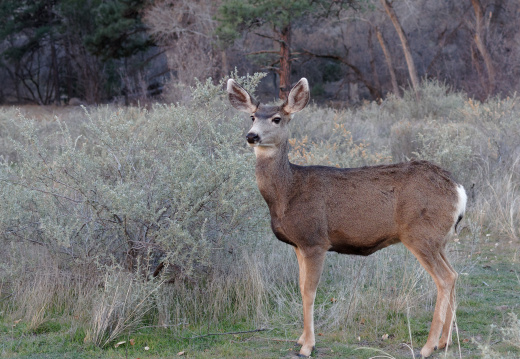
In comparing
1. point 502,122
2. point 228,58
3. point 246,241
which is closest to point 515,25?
point 228,58

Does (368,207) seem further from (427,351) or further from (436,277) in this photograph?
(427,351)

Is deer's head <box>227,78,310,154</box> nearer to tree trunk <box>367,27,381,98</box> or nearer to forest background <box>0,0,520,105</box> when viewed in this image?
forest background <box>0,0,520,105</box>

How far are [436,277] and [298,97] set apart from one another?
196cm

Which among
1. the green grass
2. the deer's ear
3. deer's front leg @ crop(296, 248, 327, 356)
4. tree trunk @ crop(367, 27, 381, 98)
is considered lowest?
the green grass

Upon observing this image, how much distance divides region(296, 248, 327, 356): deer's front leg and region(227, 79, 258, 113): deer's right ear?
1426mm

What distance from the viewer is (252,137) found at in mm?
4965

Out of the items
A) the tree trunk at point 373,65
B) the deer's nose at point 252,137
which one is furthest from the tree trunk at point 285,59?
the deer's nose at point 252,137

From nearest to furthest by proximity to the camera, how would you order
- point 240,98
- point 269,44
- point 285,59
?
point 240,98 < point 285,59 < point 269,44

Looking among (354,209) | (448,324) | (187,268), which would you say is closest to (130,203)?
(187,268)

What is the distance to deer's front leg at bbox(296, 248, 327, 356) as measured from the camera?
507 cm

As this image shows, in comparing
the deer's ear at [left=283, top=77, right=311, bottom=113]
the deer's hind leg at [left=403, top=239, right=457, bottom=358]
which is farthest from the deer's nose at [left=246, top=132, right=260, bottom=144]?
the deer's hind leg at [left=403, top=239, right=457, bottom=358]

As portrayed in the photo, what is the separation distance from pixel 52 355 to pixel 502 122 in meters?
10.3

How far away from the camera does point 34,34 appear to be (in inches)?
1345

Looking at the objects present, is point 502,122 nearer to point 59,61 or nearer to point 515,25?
point 515,25
